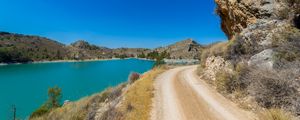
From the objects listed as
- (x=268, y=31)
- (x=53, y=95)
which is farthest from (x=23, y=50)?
(x=268, y=31)

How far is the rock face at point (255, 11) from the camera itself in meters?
14.7

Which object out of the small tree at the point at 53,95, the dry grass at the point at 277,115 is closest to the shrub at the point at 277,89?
the dry grass at the point at 277,115

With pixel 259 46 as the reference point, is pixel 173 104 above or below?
below

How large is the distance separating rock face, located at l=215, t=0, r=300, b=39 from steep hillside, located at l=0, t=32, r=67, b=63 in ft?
483

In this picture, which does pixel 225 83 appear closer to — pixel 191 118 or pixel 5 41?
pixel 191 118

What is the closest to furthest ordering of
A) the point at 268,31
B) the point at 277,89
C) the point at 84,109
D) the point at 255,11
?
1. the point at 277,89
2. the point at 268,31
3. the point at 255,11
4. the point at 84,109

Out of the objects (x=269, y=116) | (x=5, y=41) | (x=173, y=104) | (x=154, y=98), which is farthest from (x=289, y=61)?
(x=5, y=41)

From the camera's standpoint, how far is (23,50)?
163 m

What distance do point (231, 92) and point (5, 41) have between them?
645 ft

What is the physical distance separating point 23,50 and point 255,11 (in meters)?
174

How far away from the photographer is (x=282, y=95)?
344 inches

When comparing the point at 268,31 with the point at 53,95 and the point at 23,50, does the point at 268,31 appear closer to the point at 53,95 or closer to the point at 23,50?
the point at 53,95

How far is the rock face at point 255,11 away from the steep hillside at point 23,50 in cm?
14713

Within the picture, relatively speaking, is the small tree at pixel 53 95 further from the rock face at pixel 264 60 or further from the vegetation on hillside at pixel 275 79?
the rock face at pixel 264 60
